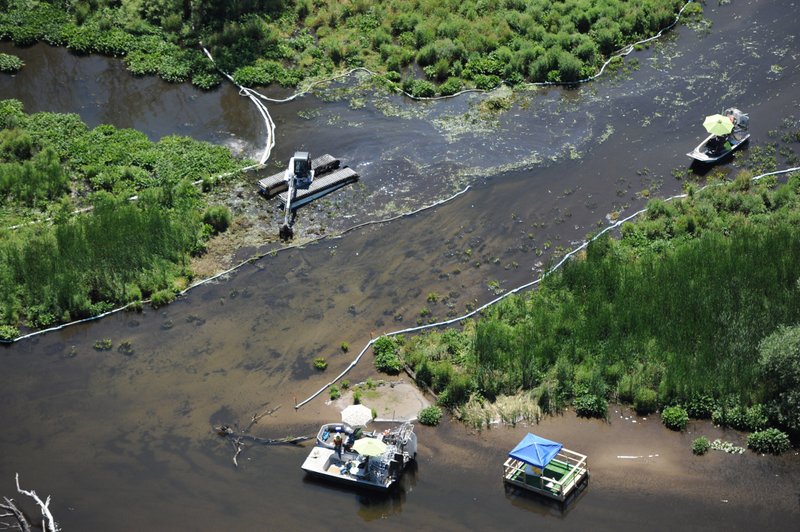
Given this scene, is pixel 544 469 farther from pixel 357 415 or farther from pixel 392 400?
pixel 357 415

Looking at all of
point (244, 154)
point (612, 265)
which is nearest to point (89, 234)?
point (244, 154)

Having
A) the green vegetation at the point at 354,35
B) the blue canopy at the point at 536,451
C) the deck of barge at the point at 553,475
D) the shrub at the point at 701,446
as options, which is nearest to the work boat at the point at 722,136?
the green vegetation at the point at 354,35

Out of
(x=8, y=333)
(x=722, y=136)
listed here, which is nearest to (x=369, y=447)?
(x=8, y=333)

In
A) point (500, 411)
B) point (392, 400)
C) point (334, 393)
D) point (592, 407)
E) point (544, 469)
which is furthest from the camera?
point (334, 393)

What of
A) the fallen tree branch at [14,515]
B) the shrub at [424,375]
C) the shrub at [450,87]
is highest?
the shrub at [450,87]

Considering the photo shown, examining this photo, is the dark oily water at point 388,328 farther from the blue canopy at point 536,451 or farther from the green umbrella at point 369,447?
the green umbrella at point 369,447

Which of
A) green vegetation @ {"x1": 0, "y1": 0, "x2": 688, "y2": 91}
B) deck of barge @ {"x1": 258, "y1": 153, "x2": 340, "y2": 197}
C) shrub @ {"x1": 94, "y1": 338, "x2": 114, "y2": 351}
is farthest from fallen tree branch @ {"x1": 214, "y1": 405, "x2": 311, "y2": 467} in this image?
green vegetation @ {"x1": 0, "y1": 0, "x2": 688, "y2": 91}
